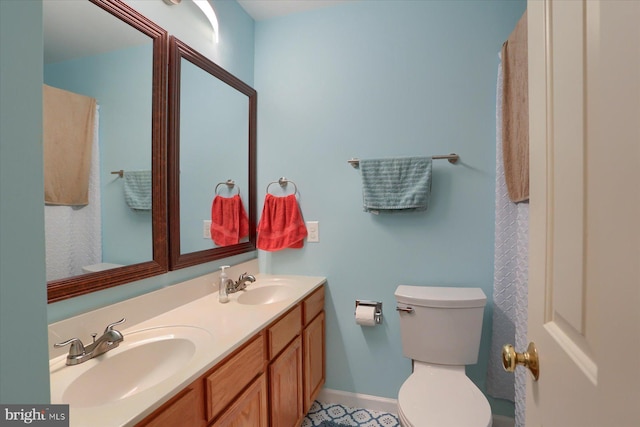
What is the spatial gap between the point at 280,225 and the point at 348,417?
127 centimetres

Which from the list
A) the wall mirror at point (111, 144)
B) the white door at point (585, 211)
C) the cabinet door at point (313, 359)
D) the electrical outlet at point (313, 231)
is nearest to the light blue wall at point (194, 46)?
the wall mirror at point (111, 144)

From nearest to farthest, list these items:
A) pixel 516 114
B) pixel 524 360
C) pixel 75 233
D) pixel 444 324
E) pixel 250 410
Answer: pixel 524 360 → pixel 75 233 → pixel 250 410 → pixel 516 114 → pixel 444 324

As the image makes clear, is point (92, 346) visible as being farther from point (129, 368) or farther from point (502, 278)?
point (502, 278)

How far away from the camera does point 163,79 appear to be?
1.38 m

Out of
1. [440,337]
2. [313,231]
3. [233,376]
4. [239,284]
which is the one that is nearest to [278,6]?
[313,231]

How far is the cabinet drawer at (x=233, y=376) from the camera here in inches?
37.4

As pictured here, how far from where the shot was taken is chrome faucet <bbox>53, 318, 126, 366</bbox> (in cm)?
95

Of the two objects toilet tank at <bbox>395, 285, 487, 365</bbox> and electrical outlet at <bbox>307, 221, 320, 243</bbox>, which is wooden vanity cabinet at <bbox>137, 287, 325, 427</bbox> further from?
toilet tank at <bbox>395, 285, 487, 365</bbox>

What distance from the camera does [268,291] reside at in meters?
1.90

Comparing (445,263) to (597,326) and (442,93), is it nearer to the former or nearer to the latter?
(442,93)

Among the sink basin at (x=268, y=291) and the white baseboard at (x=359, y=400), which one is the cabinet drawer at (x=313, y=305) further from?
the white baseboard at (x=359, y=400)

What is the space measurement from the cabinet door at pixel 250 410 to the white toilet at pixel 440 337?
62 centimetres

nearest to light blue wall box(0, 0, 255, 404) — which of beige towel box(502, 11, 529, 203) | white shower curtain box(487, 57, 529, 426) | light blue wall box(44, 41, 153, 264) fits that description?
light blue wall box(44, 41, 153, 264)

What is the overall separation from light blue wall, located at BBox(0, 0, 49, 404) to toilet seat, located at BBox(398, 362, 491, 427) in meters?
1.29
